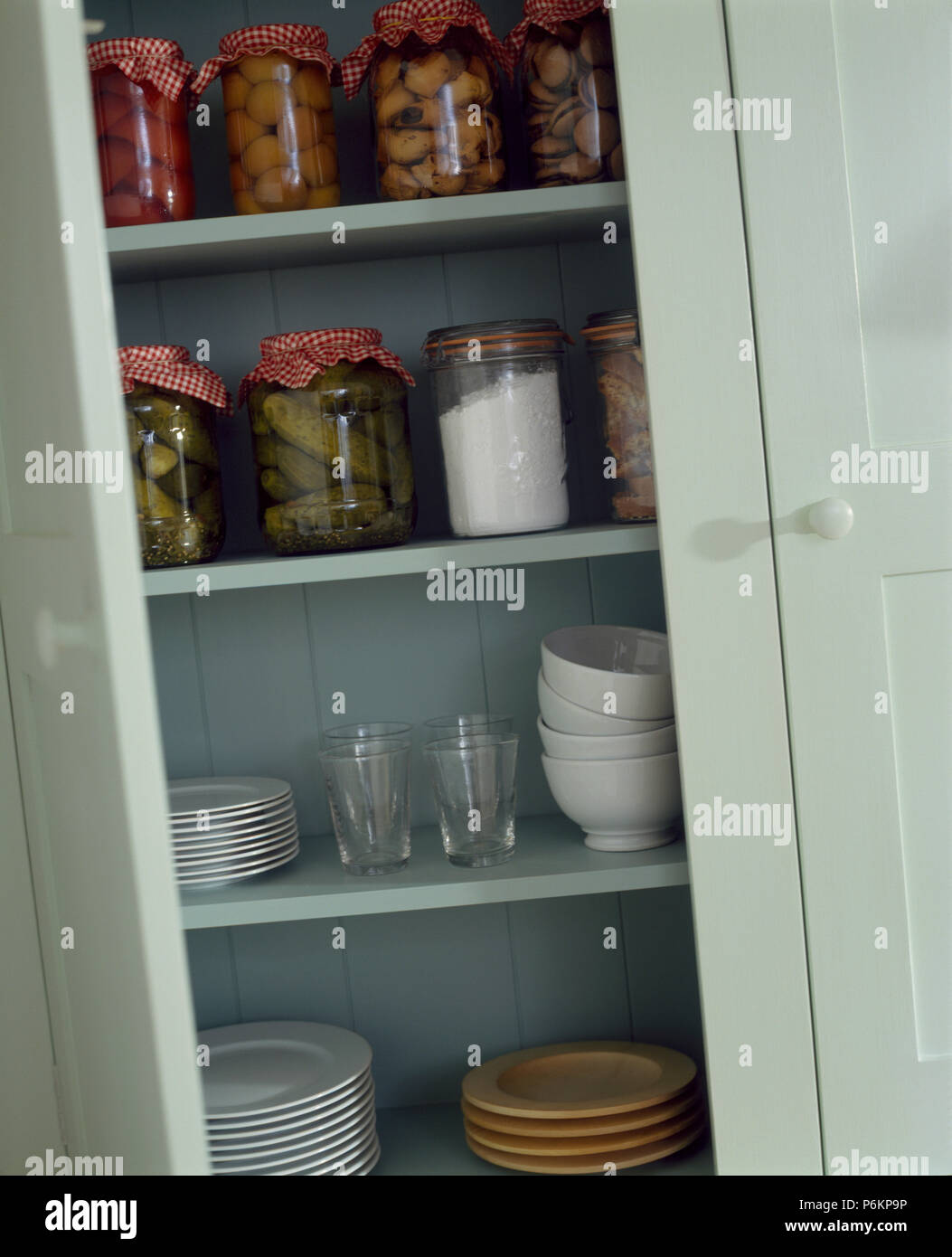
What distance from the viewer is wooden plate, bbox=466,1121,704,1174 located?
1374 mm

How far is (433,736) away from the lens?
4.70ft

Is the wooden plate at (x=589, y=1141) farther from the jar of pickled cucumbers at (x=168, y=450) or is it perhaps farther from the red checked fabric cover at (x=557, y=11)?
the red checked fabric cover at (x=557, y=11)

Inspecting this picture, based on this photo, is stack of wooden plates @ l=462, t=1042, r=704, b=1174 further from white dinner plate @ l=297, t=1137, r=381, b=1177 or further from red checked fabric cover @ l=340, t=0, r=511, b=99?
red checked fabric cover @ l=340, t=0, r=511, b=99

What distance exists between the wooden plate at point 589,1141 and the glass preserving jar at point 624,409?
72 cm

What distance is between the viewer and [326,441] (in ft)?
A: 4.41

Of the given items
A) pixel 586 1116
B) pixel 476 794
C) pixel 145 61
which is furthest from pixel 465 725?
pixel 145 61

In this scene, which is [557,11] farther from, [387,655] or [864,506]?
[387,655]

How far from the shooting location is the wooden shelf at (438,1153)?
1406mm

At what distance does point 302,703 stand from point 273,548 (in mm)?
287

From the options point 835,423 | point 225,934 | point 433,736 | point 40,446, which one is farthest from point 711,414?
point 225,934

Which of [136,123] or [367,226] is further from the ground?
[136,123]

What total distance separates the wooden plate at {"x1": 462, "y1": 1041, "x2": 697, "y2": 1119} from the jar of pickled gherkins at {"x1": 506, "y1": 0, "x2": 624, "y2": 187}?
3.47 feet

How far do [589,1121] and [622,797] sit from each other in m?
0.39
